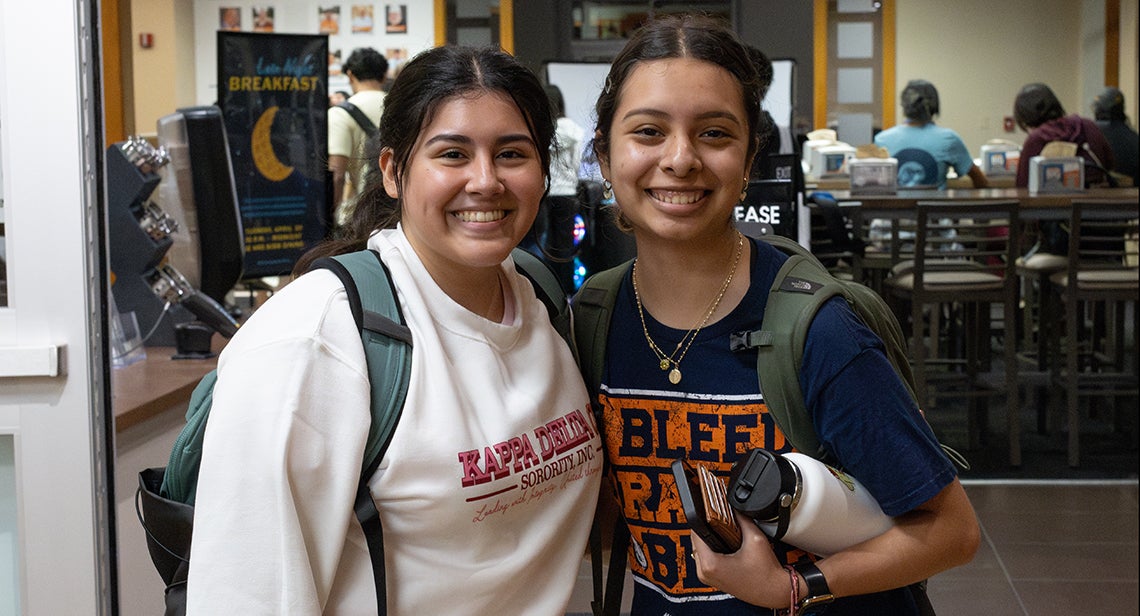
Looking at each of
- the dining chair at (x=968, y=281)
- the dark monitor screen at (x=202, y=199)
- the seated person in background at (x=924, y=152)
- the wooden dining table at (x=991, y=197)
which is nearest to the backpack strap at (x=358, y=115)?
the dark monitor screen at (x=202, y=199)

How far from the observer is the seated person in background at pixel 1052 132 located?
6.20 meters

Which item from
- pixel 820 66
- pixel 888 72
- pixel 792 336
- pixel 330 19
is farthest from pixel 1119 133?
pixel 792 336

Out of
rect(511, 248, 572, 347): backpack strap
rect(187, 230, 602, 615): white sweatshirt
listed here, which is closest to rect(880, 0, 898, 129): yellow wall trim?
rect(511, 248, 572, 347): backpack strap

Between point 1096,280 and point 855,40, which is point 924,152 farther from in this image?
point 855,40

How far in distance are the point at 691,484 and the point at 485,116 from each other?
1.68 ft

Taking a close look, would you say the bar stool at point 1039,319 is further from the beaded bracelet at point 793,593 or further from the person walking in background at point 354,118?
the beaded bracelet at point 793,593

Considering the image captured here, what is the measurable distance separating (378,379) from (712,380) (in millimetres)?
Result: 414

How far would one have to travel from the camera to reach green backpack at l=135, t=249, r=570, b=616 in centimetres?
130

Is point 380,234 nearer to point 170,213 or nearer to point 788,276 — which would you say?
point 788,276

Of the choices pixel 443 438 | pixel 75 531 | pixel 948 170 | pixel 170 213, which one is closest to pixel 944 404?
pixel 948 170

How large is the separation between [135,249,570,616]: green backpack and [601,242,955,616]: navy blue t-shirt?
0.34 meters

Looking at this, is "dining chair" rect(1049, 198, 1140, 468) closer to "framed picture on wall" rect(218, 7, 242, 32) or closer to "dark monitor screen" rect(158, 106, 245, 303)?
"dark monitor screen" rect(158, 106, 245, 303)

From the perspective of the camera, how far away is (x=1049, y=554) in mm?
4082

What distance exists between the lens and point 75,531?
87.7 inches
